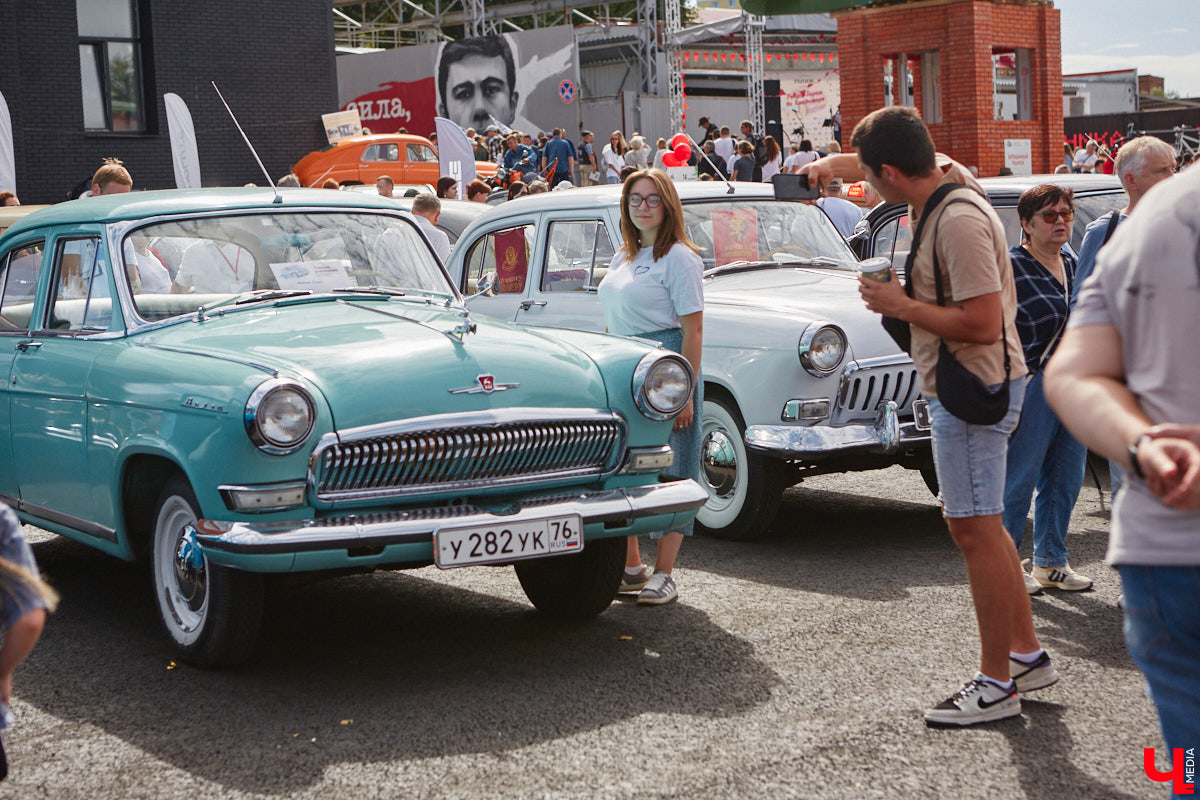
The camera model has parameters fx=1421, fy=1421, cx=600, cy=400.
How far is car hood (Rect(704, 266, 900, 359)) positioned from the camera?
7.12m

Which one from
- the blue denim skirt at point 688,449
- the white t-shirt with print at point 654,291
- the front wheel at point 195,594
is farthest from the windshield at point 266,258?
the blue denim skirt at point 688,449

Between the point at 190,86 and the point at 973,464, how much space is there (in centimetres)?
2093

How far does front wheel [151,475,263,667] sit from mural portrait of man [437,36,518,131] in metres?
37.8

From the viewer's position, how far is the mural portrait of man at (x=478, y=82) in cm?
4216

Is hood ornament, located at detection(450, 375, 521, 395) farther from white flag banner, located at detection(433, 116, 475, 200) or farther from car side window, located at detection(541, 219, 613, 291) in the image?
white flag banner, located at detection(433, 116, 475, 200)

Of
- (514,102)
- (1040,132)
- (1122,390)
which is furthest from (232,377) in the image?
(514,102)

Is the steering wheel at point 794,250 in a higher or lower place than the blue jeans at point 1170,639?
higher

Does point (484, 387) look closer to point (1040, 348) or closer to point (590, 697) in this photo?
point (590, 697)

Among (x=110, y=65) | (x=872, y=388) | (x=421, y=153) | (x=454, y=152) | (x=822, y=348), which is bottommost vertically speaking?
(x=872, y=388)

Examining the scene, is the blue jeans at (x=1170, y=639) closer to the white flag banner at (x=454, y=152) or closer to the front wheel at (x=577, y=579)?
the front wheel at (x=577, y=579)

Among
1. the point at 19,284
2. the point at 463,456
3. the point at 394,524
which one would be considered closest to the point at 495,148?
the point at 19,284

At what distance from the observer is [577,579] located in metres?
5.73

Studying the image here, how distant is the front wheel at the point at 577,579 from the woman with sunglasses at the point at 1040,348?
5.20ft

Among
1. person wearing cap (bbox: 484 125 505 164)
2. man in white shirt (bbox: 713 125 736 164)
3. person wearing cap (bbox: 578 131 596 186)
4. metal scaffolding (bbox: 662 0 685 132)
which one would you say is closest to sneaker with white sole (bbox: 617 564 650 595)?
man in white shirt (bbox: 713 125 736 164)
